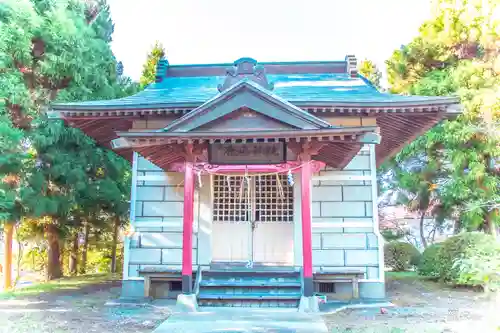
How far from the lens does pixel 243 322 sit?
6602 millimetres

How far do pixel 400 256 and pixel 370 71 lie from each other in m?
13.7

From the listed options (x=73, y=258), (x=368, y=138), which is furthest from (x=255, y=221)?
(x=73, y=258)

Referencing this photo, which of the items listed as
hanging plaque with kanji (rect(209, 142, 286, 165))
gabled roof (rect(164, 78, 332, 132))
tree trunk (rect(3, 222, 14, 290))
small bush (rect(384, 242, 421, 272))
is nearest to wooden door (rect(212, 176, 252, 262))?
hanging plaque with kanji (rect(209, 142, 286, 165))

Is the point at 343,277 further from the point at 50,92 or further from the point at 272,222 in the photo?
the point at 50,92

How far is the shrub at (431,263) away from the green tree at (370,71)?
15.4 metres

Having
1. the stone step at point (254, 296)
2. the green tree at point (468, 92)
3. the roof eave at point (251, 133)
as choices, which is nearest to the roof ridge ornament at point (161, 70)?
the roof eave at point (251, 133)

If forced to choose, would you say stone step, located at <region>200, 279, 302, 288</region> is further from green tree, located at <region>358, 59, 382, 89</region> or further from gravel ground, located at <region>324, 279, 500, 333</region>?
green tree, located at <region>358, 59, 382, 89</region>

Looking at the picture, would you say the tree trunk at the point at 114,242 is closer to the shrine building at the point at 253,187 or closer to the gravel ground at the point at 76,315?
the gravel ground at the point at 76,315

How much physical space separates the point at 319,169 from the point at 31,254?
14.8 meters

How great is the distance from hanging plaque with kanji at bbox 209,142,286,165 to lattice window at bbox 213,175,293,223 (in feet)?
5.04

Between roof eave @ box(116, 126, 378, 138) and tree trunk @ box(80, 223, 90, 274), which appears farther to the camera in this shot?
tree trunk @ box(80, 223, 90, 274)

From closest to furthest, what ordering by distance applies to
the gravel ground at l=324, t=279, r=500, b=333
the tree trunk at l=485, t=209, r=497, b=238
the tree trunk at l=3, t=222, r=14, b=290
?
the gravel ground at l=324, t=279, r=500, b=333, the tree trunk at l=3, t=222, r=14, b=290, the tree trunk at l=485, t=209, r=497, b=238

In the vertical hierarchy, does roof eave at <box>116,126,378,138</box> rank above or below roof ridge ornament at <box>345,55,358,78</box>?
below

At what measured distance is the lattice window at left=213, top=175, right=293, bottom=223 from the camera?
9805mm
